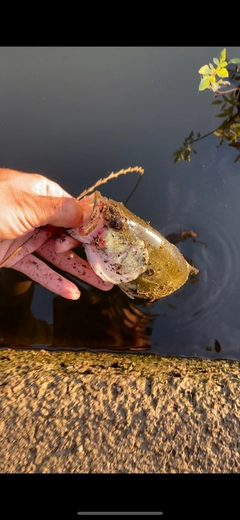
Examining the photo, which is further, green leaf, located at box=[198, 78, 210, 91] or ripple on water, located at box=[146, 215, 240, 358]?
green leaf, located at box=[198, 78, 210, 91]

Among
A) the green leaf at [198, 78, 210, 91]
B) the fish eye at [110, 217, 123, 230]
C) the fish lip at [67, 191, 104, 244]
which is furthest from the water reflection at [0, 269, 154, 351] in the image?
the green leaf at [198, 78, 210, 91]

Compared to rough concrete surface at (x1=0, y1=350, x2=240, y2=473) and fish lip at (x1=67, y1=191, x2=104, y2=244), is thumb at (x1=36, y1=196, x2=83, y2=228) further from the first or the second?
rough concrete surface at (x1=0, y1=350, x2=240, y2=473)

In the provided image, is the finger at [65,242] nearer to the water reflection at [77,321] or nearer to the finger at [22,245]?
the finger at [22,245]

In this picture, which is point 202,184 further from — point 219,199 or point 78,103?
point 78,103

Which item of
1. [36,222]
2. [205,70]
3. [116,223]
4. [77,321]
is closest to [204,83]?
[205,70]

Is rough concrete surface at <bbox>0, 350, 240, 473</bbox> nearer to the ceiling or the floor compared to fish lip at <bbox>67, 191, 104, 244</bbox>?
nearer to the floor

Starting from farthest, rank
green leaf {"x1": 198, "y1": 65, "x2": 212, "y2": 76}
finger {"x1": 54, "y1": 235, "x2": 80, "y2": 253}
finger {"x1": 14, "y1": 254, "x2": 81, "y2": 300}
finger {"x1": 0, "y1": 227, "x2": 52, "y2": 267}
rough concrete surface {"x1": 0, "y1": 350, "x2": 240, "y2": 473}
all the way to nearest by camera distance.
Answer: green leaf {"x1": 198, "y1": 65, "x2": 212, "y2": 76} → finger {"x1": 14, "y1": 254, "x2": 81, "y2": 300} → finger {"x1": 0, "y1": 227, "x2": 52, "y2": 267} → finger {"x1": 54, "y1": 235, "x2": 80, "y2": 253} → rough concrete surface {"x1": 0, "y1": 350, "x2": 240, "y2": 473}

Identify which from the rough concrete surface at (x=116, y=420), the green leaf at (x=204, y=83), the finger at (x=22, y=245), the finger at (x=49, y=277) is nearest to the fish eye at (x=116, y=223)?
the finger at (x=22, y=245)
